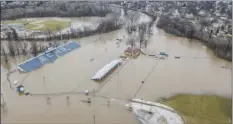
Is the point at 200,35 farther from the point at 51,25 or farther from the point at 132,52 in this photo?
the point at 51,25

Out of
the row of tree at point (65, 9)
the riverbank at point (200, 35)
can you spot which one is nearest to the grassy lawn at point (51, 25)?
the row of tree at point (65, 9)

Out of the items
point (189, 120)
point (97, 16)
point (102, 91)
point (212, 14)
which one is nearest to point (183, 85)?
point (189, 120)

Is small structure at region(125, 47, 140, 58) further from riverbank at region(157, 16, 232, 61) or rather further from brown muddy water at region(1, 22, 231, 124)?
riverbank at region(157, 16, 232, 61)

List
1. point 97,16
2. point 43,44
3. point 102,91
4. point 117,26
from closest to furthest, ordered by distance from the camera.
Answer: point 102,91 → point 43,44 → point 117,26 → point 97,16

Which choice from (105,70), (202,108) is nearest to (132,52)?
(105,70)

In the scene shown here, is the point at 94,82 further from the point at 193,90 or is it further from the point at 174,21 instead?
the point at 174,21
